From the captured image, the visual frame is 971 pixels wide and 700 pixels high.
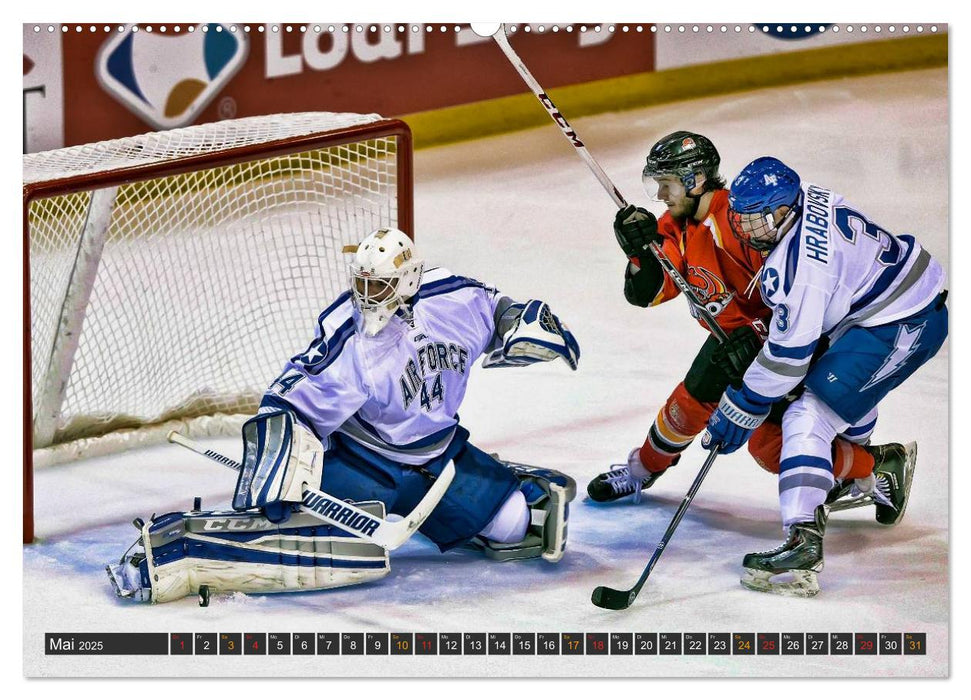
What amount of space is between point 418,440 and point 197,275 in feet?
3.39

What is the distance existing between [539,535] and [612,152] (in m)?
1.16

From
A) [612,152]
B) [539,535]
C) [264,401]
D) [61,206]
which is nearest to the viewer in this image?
[264,401]

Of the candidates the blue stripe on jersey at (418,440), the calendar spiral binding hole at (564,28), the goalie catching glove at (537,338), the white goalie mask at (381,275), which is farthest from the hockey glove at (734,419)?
the calendar spiral binding hole at (564,28)

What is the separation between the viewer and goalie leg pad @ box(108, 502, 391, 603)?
448 centimetres

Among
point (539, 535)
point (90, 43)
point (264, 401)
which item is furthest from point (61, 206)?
point (539, 535)

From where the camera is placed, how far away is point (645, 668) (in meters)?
4.45

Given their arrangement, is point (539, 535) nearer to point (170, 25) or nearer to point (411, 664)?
point (411, 664)

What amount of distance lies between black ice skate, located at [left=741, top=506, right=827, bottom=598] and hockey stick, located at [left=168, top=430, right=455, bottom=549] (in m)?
0.68

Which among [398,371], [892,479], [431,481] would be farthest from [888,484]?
[398,371]

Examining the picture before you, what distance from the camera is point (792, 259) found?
14.4 feet

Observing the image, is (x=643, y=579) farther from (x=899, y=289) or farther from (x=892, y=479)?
(x=899, y=289)

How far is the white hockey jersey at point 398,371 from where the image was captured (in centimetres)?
442

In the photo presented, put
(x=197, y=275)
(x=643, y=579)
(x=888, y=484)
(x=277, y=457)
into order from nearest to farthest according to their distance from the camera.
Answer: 1. (x=277, y=457)
2. (x=643, y=579)
3. (x=888, y=484)
4. (x=197, y=275)

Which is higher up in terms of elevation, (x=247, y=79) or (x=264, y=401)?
(x=247, y=79)
